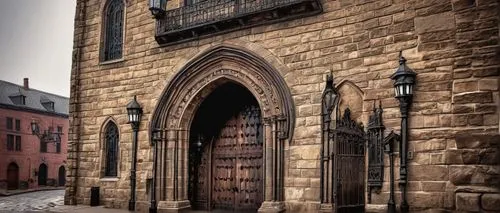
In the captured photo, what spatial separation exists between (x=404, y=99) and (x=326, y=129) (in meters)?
1.47

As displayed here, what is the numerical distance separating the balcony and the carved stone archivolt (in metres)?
0.59

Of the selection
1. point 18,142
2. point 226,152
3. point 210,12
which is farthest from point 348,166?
point 18,142

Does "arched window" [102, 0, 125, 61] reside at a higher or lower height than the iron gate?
higher

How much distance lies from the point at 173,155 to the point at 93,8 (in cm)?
558

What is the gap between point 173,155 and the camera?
12977mm

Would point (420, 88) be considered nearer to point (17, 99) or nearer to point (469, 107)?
point (469, 107)

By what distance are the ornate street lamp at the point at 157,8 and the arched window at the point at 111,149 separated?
134 inches

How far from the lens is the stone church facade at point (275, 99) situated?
8.78 m

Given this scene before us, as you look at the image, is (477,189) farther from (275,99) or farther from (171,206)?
(171,206)

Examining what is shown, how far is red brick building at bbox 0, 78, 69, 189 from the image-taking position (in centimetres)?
3828

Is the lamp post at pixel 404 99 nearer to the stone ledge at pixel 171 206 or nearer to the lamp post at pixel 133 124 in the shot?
the stone ledge at pixel 171 206

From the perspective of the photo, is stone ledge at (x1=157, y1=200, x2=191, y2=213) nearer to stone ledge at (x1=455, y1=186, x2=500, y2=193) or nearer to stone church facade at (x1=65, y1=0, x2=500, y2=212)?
stone church facade at (x1=65, y1=0, x2=500, y2=212)

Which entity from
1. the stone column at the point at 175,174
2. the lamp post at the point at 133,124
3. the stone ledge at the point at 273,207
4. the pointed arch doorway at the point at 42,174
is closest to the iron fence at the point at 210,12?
the lamp post at the point at 133,124

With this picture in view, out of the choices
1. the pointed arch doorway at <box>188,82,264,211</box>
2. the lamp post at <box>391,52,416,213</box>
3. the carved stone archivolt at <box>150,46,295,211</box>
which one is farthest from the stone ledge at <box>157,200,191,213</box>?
the lamp post at <box>391,52,416,213</box>
